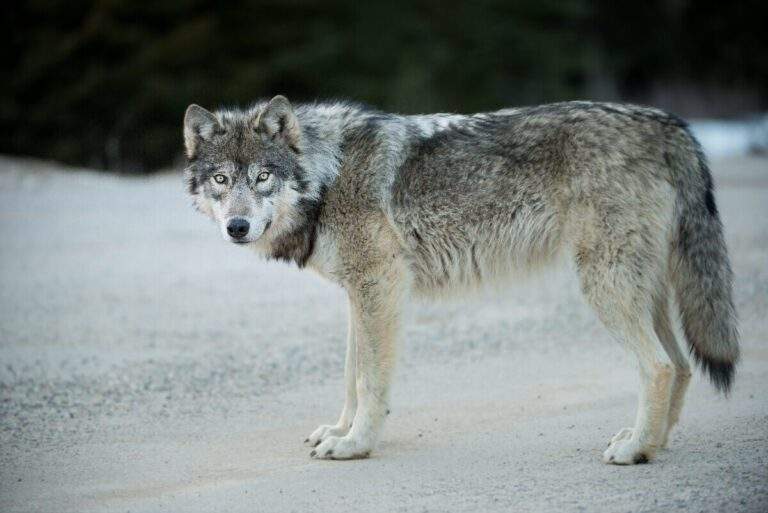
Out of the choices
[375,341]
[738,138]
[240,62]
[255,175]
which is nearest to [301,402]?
[375,341]

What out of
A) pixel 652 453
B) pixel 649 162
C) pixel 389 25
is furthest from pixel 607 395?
pixel 389 25

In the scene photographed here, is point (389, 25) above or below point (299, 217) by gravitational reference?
above

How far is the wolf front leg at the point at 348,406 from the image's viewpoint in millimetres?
5574

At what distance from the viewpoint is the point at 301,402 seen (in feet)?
21.4

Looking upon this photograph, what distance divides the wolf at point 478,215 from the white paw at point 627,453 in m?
0.01

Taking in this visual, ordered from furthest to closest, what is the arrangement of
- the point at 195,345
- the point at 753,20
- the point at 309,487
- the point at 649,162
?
the point at 753,20
the point at 195,345
the point at 649,162
the point at 309,487

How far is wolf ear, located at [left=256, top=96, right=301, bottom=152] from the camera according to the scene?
5.59m

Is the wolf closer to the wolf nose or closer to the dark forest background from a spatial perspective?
the wolf nose

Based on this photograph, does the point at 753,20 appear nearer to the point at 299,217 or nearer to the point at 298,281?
the point at 298,281

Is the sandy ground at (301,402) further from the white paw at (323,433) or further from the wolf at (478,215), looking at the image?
the wolf at (478,215)

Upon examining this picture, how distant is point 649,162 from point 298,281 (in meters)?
5.68

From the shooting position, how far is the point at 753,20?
38.5m

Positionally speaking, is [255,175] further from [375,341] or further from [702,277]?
[702,277]

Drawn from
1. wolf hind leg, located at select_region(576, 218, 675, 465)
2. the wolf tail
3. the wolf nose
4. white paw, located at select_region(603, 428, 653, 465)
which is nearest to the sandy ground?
white paw, located at select_region(603, 428, 653, 465)
